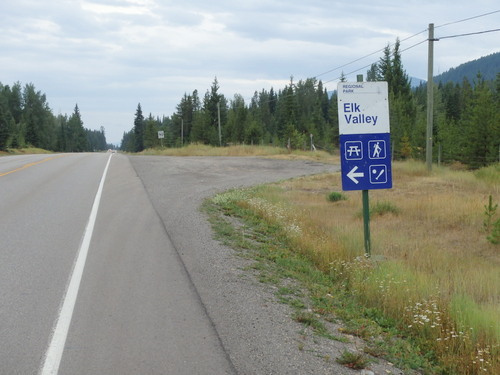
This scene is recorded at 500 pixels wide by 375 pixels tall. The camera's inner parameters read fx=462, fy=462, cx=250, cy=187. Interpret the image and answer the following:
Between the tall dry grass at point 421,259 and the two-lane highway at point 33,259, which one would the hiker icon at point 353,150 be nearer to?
the tall dry grass at point 421,259

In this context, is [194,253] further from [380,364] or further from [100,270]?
[380,364]

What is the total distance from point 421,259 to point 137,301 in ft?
16.8

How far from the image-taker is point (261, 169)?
2428 cm

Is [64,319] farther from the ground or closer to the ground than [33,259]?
closer to the ground

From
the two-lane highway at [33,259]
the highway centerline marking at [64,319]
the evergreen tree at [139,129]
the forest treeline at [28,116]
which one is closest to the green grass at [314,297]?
the highway centerline marking at [64,319]

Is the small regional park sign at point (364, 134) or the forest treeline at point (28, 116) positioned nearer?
the small regional park sign at point (364, 134)

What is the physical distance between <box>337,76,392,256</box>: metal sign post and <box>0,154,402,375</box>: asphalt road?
2389 millimetres

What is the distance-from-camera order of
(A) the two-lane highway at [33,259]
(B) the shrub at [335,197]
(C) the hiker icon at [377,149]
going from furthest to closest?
(B) the shrub at [335,197]
(C) the hiker icon at [377,149]
(A) the two-lane highway at [33,259]

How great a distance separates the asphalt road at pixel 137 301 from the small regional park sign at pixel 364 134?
7.90 ft

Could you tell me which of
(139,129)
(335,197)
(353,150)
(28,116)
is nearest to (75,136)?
(139,129)

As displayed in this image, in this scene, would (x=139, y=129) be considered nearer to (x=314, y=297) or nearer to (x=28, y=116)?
(x=28, y=116)

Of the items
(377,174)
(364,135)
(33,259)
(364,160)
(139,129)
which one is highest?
(139,129)

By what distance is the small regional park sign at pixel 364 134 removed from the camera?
290 inches

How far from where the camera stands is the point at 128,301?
5.12 metres
